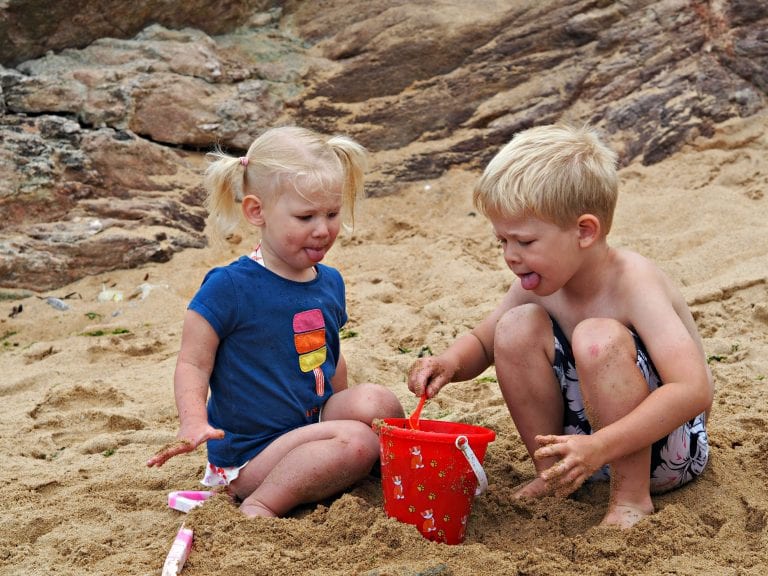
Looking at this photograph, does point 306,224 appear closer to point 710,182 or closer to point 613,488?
point 613,488

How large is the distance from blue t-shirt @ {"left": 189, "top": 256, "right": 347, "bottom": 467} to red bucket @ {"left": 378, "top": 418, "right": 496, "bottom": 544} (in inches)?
18.4

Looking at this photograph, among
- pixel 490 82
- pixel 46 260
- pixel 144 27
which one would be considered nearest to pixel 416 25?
pixel 490 82

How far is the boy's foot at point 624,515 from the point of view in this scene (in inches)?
91.1

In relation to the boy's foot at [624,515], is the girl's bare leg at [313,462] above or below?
above

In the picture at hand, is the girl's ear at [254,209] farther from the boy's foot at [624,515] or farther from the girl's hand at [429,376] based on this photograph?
the boy's foot at [624,515]

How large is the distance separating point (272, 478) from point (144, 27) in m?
4.19

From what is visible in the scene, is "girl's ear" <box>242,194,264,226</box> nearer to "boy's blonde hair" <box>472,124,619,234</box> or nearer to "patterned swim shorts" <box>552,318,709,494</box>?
"boy's blonde hair" <box>472,124,619,234</box>

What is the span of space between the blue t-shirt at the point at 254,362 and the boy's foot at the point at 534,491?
667mm

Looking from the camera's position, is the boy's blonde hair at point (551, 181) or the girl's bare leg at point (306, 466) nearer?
the boy's blonde hair at point (551, 181)

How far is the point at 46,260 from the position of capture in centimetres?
506

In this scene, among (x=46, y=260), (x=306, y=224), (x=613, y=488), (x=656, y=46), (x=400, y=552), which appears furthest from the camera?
(x=656, y=46)

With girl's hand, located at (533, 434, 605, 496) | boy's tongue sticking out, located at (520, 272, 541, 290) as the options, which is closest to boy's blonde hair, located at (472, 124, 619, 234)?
boy's tongue sticking out, located at (520, 272, 541, 290)

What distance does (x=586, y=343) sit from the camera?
2318mm

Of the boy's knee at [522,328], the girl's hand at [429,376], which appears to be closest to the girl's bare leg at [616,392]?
the boy's knee at [522,328]
